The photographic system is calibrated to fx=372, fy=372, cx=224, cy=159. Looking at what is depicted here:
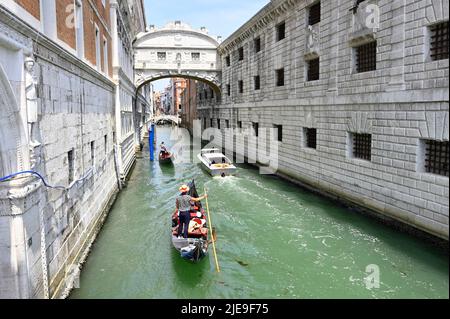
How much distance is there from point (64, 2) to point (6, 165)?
4225 mm

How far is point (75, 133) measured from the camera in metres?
7.77

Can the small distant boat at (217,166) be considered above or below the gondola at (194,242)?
above

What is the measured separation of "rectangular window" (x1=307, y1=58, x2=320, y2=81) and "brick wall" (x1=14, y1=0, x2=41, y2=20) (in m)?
9.53

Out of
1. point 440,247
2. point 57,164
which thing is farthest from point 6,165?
point 440,247

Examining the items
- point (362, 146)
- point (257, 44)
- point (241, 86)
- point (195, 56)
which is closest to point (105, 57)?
point (362, 146)

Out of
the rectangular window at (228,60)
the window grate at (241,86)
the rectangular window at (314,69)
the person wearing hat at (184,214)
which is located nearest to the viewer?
the person wearing hat at (184,214)

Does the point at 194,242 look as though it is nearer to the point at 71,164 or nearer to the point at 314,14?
the point at 71,164

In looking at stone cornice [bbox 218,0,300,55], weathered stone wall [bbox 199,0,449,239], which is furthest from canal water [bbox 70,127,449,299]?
stone cornice [bbox 218,0,300,55]

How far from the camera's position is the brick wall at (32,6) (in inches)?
201

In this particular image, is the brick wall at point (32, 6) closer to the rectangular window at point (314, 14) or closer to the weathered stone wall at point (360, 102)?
the weathered stone wall at point (360, 102)

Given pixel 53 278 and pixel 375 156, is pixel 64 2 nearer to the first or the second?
pixel 53 278

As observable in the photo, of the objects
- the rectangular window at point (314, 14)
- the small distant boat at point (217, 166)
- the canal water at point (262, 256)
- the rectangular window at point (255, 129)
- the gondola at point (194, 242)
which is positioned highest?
the rectangular window at point (314, 14)

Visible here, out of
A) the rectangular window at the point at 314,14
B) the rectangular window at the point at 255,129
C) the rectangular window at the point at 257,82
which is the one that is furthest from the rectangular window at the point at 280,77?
the rectangular window at the point at 255,129

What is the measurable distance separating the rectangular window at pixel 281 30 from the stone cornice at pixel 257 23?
45 cm
